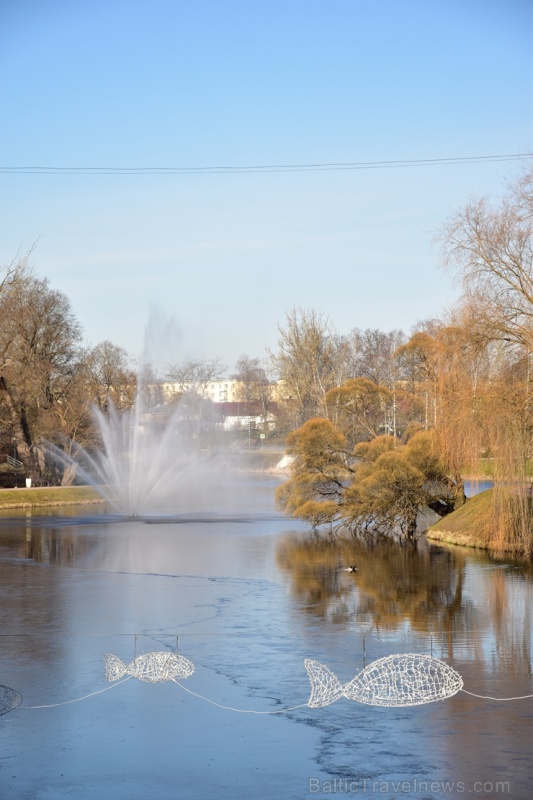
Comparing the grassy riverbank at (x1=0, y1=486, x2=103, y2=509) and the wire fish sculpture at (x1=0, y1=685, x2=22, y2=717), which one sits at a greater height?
the grassy riverbank at (x1=0, y1=486, x2=103, y2=509)

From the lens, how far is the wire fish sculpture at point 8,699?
15.2 metres

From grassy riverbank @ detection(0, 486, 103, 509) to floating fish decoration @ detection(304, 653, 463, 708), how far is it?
1627 inches

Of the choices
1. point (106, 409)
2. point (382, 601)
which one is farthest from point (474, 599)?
point (106, 409)

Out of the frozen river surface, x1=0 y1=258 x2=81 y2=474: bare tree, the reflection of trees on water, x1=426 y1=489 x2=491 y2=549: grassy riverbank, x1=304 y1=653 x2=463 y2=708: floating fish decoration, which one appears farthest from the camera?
x1=0 y1=258 x2=81 y2=474: bare tree

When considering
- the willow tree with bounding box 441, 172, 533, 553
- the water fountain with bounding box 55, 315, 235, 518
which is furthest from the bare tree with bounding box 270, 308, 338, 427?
the willow tree with bounding box 441, 172, 533, 553

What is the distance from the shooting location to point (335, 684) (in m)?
16.3

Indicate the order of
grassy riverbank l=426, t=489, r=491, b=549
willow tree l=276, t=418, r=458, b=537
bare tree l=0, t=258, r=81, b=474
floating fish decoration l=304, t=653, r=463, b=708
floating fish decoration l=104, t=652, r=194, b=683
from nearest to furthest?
floating fish decoration l=304, t=653, r=463, b=708 < floating fish decoration l=104, t=652, r=194, b=683 < grassy riverbank l=426, t=489, r=491, b=549 < willow tree l=276, t=418, r=458, b=537 < bare tree l=0, t=258, r=81, b=474

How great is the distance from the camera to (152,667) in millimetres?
17672

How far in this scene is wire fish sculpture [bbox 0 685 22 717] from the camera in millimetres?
15188

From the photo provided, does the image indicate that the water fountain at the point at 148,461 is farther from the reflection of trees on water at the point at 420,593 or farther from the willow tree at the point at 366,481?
the reflection of trees on water at the point at 420,593

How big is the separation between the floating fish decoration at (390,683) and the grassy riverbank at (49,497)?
136 feet

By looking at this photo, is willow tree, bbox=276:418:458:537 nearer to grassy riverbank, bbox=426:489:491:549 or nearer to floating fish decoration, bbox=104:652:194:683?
grassy riverbank, bbox=426:489:491:549

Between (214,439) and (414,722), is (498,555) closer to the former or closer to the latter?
(414,722)

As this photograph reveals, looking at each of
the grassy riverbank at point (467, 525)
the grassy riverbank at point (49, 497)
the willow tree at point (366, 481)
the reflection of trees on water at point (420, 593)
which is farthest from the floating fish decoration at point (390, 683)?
the grassy riverbank at point (49, 497)
